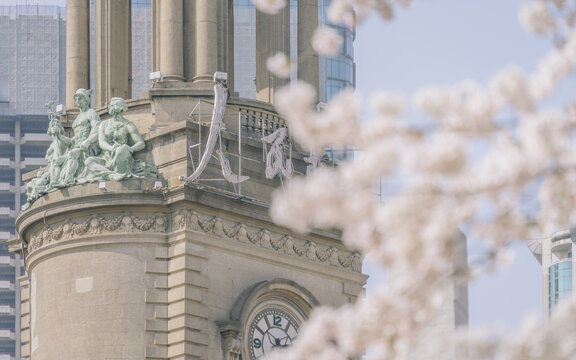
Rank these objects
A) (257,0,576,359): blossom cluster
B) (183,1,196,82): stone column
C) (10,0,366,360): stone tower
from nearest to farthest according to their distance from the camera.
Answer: (257,0,576,359): blossom cluster, (10,0,366,360): stone tower, (183,1,196,82): stone column

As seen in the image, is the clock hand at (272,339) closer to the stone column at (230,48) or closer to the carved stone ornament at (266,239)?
the carved stone ornament at (266,239)

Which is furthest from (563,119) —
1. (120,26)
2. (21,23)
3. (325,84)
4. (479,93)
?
(21,23)

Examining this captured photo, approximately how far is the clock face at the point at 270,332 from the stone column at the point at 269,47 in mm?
7567

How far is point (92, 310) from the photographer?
46125 mm

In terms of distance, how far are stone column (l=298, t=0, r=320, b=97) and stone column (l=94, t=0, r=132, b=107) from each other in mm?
5059

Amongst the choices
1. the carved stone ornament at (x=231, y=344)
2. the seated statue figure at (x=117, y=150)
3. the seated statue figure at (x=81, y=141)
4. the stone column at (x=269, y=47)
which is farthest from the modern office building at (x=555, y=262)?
the carved stone ornament at (x=231, y=344)

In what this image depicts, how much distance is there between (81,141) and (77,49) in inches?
248

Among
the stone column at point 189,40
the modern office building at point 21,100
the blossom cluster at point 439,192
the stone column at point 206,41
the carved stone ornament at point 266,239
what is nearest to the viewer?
the blossom cluster at point 439,192

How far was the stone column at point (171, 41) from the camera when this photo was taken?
49.7 metres

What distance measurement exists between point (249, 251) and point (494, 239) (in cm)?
2849

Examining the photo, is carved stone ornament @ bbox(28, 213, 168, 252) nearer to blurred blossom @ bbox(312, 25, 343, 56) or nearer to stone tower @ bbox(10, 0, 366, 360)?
stone tower @ bbox(10, 0, 366, 360)

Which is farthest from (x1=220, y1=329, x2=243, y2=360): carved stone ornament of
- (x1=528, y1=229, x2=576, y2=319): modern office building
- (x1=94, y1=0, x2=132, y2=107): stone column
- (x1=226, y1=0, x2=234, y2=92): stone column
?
(x1=528, y1=229, x2=576, y2=319): modern office building

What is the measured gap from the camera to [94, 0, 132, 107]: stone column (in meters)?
53.3

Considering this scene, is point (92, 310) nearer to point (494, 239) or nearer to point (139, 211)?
point (139, 211)
